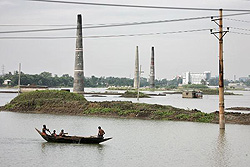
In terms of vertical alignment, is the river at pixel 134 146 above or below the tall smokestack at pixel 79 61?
below

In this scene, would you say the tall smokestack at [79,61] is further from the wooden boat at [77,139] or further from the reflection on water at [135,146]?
the wooden boat at [77,139]

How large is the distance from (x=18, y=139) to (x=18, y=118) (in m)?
16.7

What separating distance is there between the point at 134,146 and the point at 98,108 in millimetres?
23797

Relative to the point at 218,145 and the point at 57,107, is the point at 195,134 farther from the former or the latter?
the point at 57,107

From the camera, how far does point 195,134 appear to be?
36.6 m

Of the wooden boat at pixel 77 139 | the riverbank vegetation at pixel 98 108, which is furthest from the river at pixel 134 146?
the riverbank vegetation at pixel 98 108

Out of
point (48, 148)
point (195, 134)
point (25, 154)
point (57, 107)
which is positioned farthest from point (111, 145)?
point (57, 107)

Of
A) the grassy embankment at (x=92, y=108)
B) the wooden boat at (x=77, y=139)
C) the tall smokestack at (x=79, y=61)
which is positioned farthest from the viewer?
the tall smokestack at (x=79, y=61)

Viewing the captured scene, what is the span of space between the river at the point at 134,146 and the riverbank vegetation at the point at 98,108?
A: 2.44m

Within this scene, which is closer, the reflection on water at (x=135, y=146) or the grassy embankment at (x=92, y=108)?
the reflection on water at (x=135, y=146)

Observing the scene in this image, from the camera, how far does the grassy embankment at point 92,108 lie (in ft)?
156

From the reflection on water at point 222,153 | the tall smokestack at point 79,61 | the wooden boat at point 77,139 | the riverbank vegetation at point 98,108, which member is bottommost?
the reflection on water at point 222,153

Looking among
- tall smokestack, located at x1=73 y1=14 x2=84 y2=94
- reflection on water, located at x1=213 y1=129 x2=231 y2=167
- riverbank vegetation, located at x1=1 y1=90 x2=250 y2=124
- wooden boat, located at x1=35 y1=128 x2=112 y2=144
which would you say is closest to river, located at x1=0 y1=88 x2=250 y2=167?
reflection on water, located at x1=213 y1=129 x2=231 y2=167

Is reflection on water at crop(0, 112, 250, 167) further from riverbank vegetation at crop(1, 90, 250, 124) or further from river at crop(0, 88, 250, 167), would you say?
riverbank vegetation at crop(1, 90, 250, 124)
